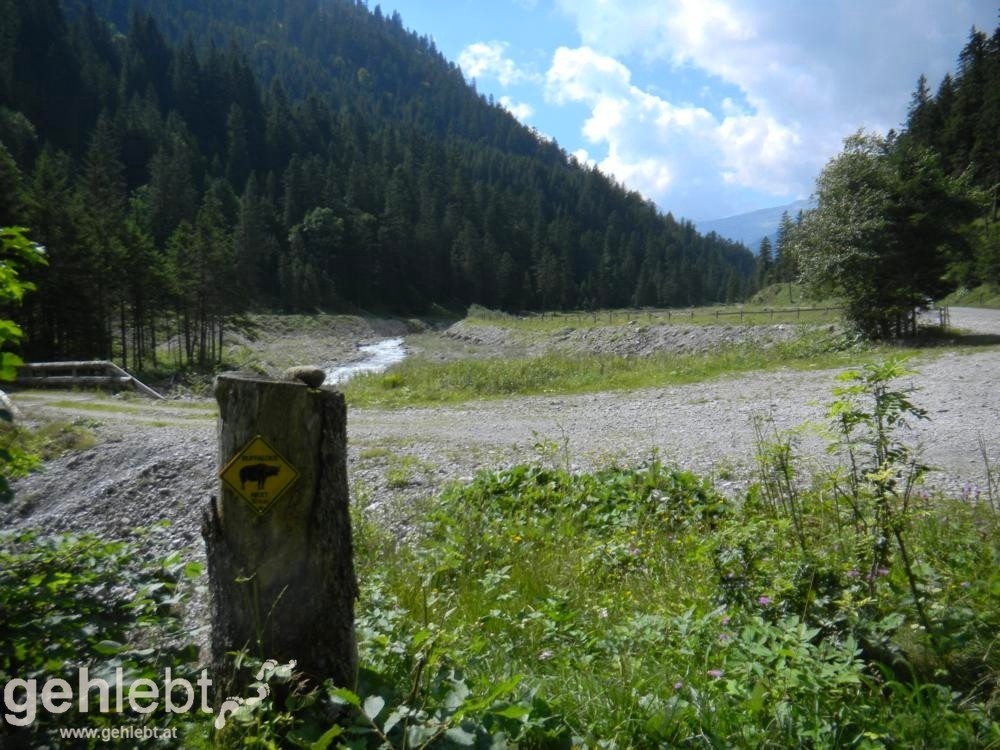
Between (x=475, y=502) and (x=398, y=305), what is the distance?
82770 mm

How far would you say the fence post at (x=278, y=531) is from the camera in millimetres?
2586

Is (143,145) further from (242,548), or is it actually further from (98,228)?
(242,548)

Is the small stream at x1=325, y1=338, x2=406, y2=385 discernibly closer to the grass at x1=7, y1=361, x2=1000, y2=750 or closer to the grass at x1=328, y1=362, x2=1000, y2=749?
the grass at x1=328, y1=362, x2=1000, y2=749

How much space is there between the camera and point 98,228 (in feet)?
113

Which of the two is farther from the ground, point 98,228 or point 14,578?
point 98,228

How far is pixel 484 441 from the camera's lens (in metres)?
11.4

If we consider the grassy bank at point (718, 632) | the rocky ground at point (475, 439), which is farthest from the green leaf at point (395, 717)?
the rocky ground at point (475, 439)

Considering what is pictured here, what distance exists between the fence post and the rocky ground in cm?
464

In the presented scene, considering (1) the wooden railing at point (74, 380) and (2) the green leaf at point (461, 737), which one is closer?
(2) the green leaf at point (461, 737)

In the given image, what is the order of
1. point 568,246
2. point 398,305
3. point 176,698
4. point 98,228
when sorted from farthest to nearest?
point 568,246 < point 398,305 < point 98,228 < point 176,698

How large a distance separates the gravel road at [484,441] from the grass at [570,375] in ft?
4.57

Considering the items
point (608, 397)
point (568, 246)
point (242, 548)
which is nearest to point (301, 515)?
point (242, 548)

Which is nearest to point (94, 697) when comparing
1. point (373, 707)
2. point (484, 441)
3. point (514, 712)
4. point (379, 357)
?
point (373, 707)

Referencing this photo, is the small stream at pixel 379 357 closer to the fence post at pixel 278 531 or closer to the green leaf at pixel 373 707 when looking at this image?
the fence post at pixel 278 531
